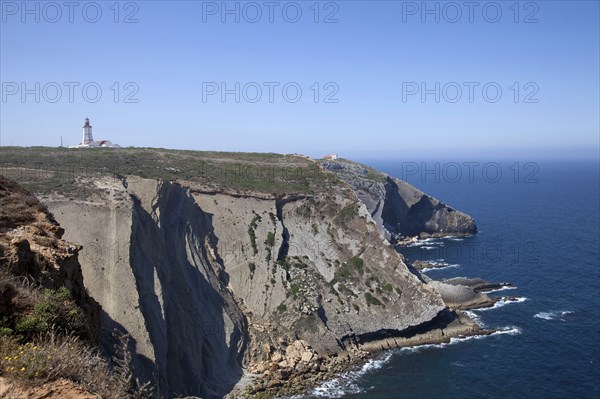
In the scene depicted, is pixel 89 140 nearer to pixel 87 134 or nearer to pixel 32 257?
pixel 87 134

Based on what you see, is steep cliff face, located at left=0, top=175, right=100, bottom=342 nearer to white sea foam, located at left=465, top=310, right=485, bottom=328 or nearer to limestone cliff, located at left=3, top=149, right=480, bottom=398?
limestone cliff, located at left=3, top=149, right=480, bottom=398

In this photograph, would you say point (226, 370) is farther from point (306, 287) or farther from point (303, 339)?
point (306, 287)

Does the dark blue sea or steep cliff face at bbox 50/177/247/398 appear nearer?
steep cliff face at bbox 50/177/247/398

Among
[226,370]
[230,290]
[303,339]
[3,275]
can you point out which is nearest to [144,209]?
[230,290]

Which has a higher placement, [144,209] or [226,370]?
[144,209]

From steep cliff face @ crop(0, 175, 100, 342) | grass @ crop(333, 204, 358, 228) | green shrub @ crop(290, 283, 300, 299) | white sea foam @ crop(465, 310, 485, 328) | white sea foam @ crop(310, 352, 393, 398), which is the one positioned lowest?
white sea foam @ crop(310, 352, 393, 398)

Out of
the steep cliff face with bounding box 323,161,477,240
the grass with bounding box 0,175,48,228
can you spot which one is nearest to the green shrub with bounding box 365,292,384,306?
the steep cliff face with bounding box 323,161,477,240

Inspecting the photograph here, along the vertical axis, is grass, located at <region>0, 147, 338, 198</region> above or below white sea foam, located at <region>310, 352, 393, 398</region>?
above

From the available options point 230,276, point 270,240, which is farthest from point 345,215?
point 230,276
